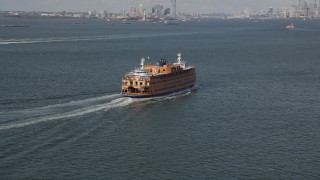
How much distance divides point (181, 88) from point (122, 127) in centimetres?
1954

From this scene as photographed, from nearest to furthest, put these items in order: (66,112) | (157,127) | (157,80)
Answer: (157,127), (66,112), (157,80)

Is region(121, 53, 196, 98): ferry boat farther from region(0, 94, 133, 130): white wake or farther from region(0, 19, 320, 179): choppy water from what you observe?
region(0, 94, 133, 130): white wake

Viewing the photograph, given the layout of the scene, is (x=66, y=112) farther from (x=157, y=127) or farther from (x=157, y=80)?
(x=157, y=80)

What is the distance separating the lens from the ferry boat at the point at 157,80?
57312 mm

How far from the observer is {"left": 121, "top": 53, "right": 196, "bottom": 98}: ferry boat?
57312mm

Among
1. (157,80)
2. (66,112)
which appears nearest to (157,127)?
(66,112)

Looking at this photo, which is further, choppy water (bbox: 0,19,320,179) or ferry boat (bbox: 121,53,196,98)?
ferry boat (bbox: 121,53,196,98)

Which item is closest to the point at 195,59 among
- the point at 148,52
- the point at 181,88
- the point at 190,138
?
the point at 148,52

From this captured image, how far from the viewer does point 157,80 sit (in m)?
59.3

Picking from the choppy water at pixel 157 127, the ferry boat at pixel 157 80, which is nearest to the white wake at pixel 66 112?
the choppy water at pixel 157 127

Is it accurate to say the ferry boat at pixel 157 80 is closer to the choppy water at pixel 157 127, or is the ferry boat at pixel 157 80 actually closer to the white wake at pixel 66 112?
the choppy water at pixel 157 127

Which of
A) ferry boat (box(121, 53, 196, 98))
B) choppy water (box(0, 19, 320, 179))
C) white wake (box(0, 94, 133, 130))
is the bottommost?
choppy water (box(0, 19, 320, 179))

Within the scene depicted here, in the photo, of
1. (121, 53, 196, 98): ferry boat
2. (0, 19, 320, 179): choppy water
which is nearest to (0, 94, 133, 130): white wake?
(0, 19, 320, 179): choppy water

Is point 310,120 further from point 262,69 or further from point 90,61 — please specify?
point 90,61
